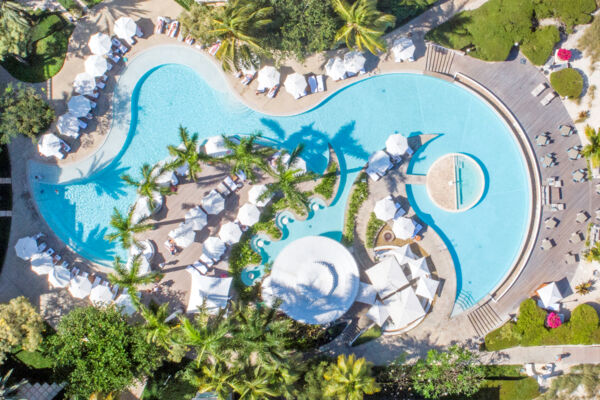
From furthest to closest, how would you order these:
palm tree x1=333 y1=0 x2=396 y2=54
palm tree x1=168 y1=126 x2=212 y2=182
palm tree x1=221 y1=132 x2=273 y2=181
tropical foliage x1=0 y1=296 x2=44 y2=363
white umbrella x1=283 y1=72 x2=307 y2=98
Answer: white umbrella x1=283 y1=72 x2=307 y2=98, palm tree x1=168 y1=126 x2=212 y2=182, palm tree x1=221 y1=132 x2=273 y2=181, tropical foliage x1=0 y1=296 x2=44 y2=363, palm tree x1=333 y1=0 x2=396 y2=54

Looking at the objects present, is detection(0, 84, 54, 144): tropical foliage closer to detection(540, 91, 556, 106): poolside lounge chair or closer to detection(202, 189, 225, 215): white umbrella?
detection(202, 189, 225, 215): white umbrella

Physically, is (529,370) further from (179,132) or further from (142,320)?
(179,132)

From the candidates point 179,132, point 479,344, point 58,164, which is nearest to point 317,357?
point 479,344

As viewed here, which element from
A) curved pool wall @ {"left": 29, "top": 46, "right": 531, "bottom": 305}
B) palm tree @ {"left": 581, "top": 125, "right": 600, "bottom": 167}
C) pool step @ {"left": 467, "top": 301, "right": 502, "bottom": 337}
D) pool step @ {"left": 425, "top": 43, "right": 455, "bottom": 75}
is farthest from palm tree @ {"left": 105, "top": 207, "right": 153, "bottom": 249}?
palm tree @ {"left": 581, "top": 125, "right": 600, "bottom": 167}

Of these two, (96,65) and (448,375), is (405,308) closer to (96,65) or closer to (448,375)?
(448,375)

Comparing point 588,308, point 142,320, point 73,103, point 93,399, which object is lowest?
point 93,399

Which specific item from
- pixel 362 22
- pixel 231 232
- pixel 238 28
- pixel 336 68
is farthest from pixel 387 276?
pixel 238 28

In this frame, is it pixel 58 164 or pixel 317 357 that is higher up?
pixel 58 164
